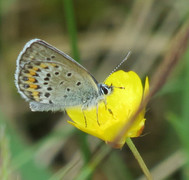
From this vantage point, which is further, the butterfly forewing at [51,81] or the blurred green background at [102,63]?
the blurred green background at [102,63]

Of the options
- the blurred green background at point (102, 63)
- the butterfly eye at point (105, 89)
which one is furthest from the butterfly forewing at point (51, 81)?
the blurred green background at point (102, 63)

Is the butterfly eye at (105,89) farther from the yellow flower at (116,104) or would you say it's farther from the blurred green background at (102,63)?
the blurred green background at (102,63)

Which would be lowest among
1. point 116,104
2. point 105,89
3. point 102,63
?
point 102,63

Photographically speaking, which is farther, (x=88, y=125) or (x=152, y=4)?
(x=152, y=4)

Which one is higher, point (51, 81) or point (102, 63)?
point (51, 81)

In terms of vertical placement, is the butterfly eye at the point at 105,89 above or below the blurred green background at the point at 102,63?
above

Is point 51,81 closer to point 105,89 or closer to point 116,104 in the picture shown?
point 105,89

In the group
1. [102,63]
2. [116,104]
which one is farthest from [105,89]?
[102,63]

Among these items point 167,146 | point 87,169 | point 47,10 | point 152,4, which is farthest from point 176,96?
point 47,10

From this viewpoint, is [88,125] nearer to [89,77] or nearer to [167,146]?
[89,77]
